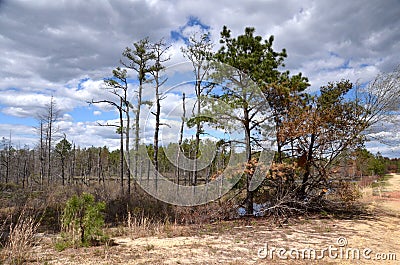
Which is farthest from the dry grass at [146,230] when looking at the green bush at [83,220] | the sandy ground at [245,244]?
the green bush at [83,220]

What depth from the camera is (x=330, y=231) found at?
8.63m

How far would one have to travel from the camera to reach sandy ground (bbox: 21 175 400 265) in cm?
581

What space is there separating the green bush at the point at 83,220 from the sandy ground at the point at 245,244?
368 mm

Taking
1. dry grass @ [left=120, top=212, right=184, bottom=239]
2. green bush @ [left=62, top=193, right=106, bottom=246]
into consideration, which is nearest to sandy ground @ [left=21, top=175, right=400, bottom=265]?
dry grass @ [left=120, top=212, right=184, bottom=239]

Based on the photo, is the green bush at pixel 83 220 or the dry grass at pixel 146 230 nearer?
the green bush at pixel 83 220

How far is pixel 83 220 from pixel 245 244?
3.95 meters

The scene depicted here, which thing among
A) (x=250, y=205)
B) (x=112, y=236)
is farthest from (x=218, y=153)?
(x=112, y=236)

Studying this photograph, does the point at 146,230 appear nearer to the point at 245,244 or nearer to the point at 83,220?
the point at 83,220

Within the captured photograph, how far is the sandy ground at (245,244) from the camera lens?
581 cm

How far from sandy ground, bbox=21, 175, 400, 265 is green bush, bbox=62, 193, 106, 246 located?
37 centimetres

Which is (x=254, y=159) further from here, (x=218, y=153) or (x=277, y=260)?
(x=277, y=260)

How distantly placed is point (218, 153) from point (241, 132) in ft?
6.13

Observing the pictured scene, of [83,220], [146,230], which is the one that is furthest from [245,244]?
[83,220]

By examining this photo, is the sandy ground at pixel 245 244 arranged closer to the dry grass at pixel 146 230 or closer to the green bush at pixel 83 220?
the dry grass at pixel 146 230
